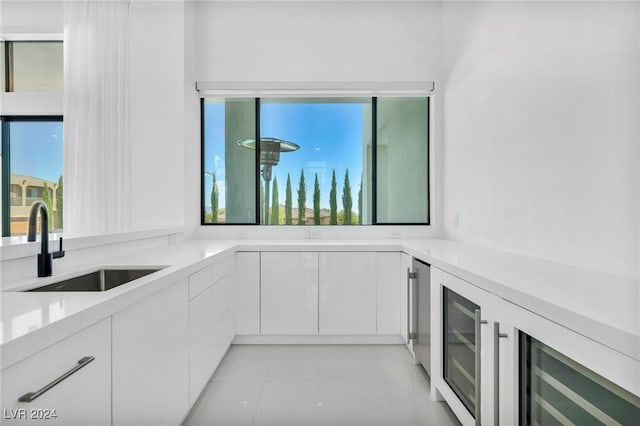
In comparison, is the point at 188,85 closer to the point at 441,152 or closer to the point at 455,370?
the point at 441,152

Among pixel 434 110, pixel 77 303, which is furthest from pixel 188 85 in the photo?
pixel 77 303

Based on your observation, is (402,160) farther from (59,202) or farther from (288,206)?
(59,202)

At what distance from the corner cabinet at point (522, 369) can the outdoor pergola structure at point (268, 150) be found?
86.6 inches

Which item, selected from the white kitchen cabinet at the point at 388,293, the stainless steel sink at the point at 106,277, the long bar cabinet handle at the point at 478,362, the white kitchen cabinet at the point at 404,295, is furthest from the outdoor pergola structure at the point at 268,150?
the long bar cabinet handle at the point at 478,362

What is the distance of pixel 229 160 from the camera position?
11.4 feet

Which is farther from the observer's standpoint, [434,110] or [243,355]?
[434,110]

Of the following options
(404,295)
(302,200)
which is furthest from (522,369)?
(302,200)

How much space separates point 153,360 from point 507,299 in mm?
1372

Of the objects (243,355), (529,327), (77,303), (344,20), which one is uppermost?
(344,20)

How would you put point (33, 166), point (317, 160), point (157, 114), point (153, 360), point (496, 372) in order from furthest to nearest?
point (317, 160) < point (33, 166) < point (157, 114) < point (153, 360) < point (496, 372)

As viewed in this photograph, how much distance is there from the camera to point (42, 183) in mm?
3373

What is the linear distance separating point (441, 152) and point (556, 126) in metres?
1.71

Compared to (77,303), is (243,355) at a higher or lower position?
lower

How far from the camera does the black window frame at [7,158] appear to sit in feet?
11.1
